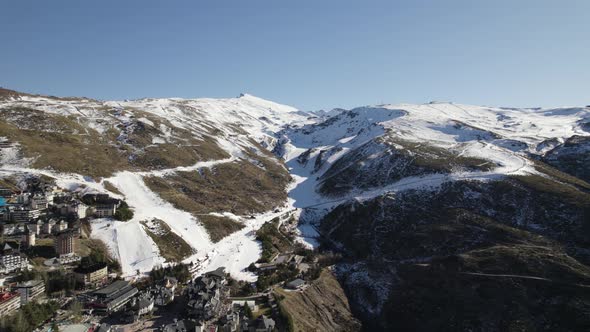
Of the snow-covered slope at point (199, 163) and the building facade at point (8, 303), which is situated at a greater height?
the snow-covered slope at point (199, 163)

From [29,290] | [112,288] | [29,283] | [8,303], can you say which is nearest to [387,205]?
[112,288]

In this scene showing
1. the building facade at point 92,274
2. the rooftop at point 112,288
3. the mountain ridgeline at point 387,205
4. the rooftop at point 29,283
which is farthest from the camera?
the mountain ridgeline at point 387,205

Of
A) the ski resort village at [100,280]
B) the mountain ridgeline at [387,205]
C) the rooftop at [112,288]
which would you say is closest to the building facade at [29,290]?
the ski resort village at [100,280]

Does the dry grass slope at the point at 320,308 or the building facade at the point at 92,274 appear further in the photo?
the dry grass slope at the point at 320,308

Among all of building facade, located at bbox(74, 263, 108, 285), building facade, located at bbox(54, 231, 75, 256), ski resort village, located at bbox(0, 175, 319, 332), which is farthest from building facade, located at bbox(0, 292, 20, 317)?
building facade, located at bbox(54, 231, 75, 256)

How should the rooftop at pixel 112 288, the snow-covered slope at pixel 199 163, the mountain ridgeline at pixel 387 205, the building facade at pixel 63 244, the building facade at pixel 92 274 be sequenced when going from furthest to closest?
1. the snow-covered slope at pixel 199 163
2. the building facade at pixel 63 244
3. the mountain ridgeline at pixel 387 205
4. the building facade at pixel 92 274
5. the rooftop at pixel 112 288

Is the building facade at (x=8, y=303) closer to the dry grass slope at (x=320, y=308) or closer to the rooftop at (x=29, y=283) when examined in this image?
the rooftop at (x=29, y=283)

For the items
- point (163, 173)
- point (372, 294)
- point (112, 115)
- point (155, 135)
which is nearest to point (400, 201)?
point (372, 294)

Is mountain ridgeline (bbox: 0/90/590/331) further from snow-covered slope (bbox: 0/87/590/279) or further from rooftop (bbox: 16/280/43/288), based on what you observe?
rooftop (bbox: 16/280/43/288)
